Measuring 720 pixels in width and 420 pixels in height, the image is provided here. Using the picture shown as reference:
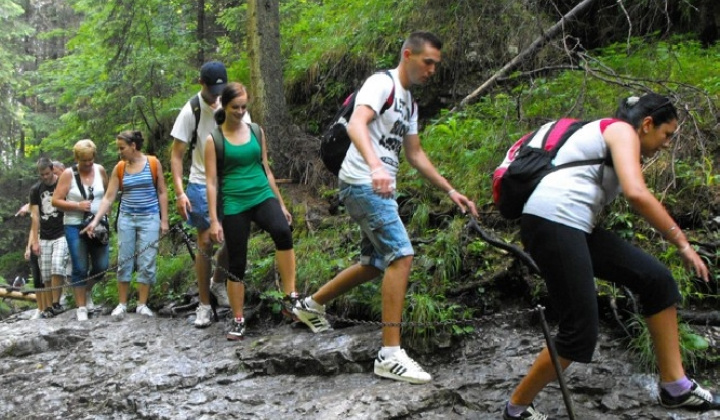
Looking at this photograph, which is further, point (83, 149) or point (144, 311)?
point (83, 149)

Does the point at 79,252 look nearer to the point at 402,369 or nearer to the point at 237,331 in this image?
the point at 237,331

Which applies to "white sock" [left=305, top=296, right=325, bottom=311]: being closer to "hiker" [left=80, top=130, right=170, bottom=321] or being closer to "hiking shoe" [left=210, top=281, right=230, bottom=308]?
"hiking shoe" [left=210, top=281, right=230, bottom=308]

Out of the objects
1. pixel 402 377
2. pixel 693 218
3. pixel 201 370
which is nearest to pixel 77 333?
pixel 201 370

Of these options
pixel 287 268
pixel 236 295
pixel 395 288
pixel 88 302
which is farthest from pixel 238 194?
pixel 88 302

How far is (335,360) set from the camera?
4930 mm

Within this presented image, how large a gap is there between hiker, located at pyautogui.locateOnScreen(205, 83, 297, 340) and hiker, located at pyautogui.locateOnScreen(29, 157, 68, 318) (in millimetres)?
3434

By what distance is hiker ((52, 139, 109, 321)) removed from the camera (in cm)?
738

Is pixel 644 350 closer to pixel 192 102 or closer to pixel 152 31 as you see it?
pixel 192 102

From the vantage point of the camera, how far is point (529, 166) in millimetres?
3510

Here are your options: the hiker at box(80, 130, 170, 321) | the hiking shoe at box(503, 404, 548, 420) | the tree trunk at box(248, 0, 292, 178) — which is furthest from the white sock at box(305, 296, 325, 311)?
the tree trunk at box(248, 0, 292, 178)

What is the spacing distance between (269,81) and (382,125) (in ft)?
15.8

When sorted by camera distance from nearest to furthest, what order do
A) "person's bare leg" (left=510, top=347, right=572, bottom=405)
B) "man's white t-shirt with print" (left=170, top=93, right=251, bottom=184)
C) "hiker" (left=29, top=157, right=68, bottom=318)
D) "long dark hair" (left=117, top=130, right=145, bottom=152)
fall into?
"person's bare leg" (left=510, top=347, right=572, bottom=405), "man's white t-shirt with print" (left=170, top=93, right=251, bottom=184), "long dark hair" (left=117, top=130, right=145, bottom=152), "hiker" (left=29, top=157, right=68, bottom=318)

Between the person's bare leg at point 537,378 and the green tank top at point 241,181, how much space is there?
2884 millimetres

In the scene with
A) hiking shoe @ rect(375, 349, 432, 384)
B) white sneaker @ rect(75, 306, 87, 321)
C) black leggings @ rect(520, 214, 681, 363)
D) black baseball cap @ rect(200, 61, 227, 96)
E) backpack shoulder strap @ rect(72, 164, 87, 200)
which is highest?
black baseball cap @ rect(200, 61, 227, 96)
